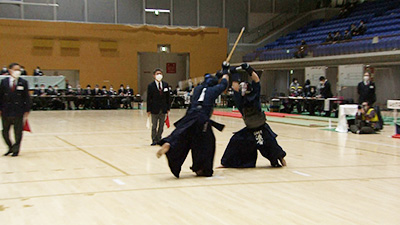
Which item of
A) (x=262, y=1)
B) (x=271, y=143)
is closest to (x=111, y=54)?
(x=262, y=1)

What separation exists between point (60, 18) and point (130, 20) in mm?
4538

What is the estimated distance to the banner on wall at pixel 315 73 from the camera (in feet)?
75.8

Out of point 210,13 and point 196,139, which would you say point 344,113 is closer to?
point 196,139

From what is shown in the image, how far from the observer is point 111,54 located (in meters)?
31.0

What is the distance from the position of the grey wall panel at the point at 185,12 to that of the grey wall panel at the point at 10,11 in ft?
33.5

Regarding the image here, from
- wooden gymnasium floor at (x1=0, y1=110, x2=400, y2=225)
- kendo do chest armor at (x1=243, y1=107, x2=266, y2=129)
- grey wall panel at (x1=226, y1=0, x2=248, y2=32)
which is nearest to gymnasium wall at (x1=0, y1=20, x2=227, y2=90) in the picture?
grey wall panel at (x1=226, y1=0, x2=248, y2=32)

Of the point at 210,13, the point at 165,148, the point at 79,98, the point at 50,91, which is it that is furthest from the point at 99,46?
the point at 165,148

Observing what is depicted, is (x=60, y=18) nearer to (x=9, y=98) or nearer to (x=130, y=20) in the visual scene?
(x=130, y=20)

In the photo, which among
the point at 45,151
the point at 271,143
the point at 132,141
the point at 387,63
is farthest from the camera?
the point at 387,63

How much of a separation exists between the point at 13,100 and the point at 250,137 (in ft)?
15.2

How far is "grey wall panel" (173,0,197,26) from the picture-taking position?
33.3m

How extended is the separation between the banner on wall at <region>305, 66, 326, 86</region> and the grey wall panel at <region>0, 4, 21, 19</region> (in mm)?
18107

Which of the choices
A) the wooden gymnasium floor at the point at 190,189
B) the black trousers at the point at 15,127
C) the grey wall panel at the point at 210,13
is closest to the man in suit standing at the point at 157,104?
the wooden gymnasium floor at the point at 190,189

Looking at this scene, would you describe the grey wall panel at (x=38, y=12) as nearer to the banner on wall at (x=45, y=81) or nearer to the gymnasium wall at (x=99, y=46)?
the gymnasium wall at (x=99, y=46)
